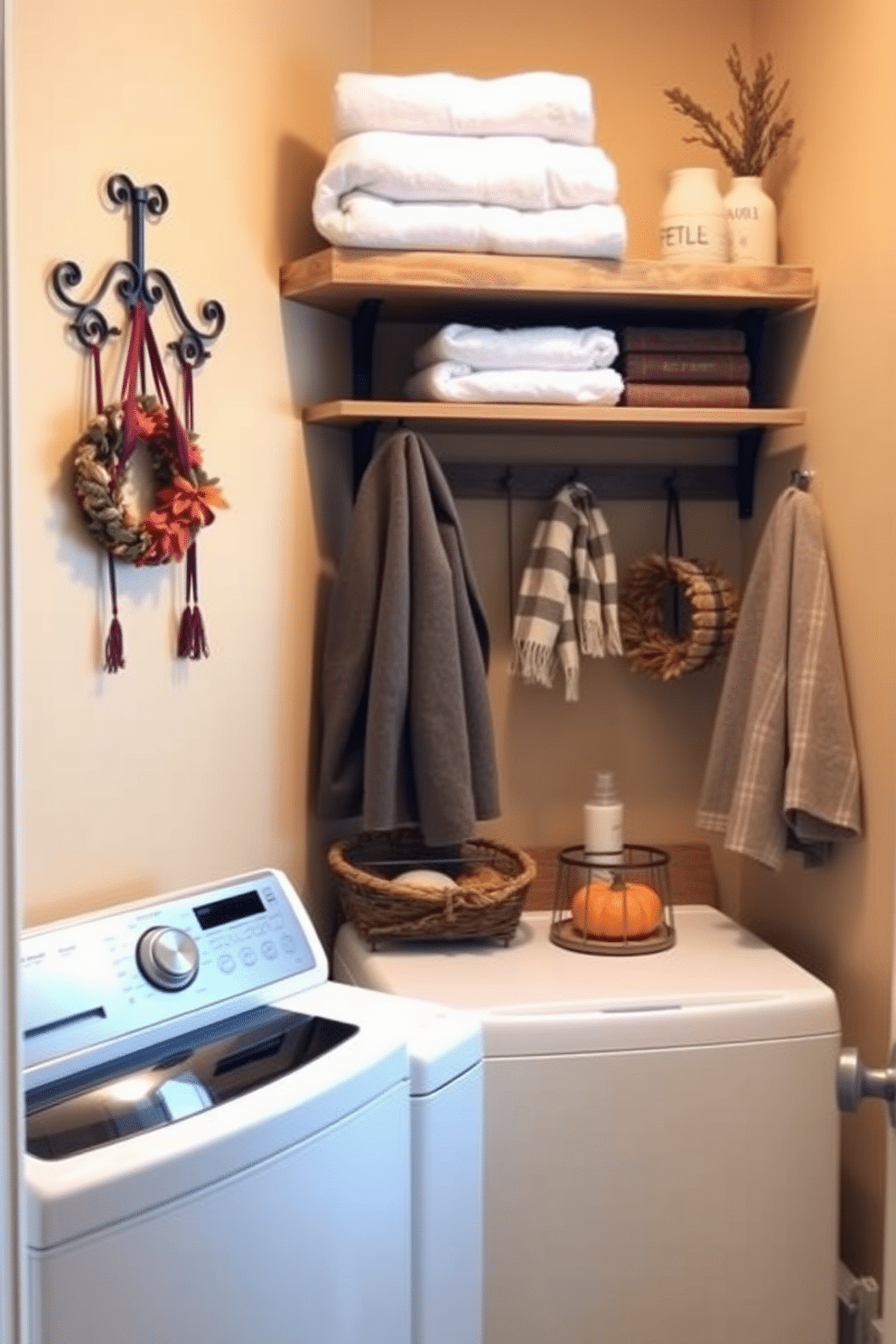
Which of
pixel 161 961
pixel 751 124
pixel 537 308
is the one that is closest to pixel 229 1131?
pixel 161 961

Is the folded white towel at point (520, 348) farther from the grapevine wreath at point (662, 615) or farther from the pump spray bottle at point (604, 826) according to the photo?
the pump spray bottle at point (604, 826)

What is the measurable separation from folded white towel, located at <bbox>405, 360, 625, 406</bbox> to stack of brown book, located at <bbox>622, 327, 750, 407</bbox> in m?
0.09

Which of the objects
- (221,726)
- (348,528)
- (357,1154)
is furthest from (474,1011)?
(348,528)

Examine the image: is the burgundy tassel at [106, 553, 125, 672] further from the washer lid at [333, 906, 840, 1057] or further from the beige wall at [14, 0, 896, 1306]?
the washer lid at [333, 906, 840, 1057]

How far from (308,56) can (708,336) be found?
74 cm

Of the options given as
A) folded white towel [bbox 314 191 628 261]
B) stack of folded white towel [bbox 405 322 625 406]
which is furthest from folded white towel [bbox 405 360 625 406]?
folded white towel [bbox 314 191 628 261]

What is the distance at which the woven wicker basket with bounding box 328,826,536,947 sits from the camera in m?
2.00

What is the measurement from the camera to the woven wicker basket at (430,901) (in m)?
2.00

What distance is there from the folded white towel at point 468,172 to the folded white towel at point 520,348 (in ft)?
0.59

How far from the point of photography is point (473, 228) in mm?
2006

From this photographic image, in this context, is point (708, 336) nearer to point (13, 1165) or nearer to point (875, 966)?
point (875, 966)

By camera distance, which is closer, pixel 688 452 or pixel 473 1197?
pixel 473 1197

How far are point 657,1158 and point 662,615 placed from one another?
0.90 meters

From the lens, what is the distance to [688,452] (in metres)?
2.42
